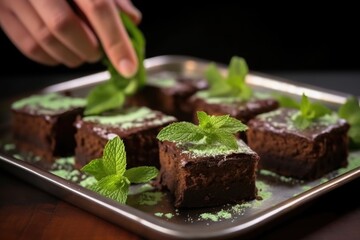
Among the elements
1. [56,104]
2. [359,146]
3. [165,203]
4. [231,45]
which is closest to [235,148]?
[165,203]

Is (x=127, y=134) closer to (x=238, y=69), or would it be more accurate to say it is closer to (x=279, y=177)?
(x=279, y=177)

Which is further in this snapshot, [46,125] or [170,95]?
[170,95]

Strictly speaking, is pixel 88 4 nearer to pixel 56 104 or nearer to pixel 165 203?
pixel 56 104

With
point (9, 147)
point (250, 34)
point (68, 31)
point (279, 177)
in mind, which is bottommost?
point (9, 147)

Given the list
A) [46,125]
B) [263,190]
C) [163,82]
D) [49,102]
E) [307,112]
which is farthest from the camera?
[163,82]

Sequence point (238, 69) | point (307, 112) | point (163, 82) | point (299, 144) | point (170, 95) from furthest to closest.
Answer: point (163, 82), point (170, 95), point (238, 69), point (307, 112), point (299, 144)

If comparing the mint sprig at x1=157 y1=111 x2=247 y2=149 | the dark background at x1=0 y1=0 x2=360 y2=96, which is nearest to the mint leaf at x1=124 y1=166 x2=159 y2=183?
the mint sprig at x1=157 y1=111 x2=247 y2=149

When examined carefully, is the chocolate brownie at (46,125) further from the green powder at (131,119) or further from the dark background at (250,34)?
the dark background at (250,34)

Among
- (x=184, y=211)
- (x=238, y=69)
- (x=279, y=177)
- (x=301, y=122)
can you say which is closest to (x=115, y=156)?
(x=184, y=211)

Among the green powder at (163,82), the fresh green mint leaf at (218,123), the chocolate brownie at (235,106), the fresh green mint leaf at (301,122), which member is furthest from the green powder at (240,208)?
the green powder at (163,82)
